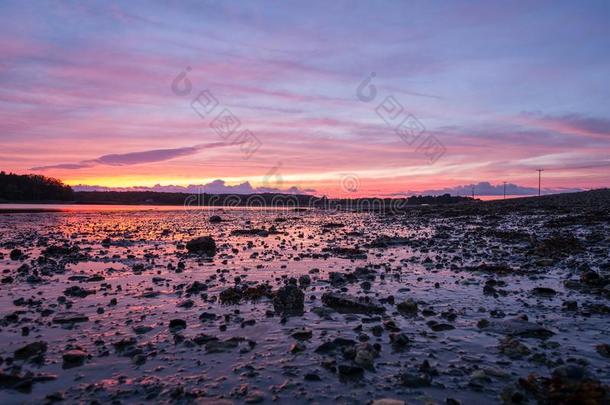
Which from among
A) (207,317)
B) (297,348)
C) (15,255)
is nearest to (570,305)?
(297,348)

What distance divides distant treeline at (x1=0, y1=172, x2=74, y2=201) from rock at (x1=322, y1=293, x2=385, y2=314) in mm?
140949

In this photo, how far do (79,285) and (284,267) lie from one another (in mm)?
7862

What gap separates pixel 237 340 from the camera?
929 centimetres

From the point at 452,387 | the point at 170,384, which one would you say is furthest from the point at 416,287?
the point at 170,384

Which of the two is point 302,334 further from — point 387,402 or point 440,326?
point 387,402

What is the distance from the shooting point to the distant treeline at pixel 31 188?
127 metres

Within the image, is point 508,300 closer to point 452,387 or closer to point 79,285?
point 452,387

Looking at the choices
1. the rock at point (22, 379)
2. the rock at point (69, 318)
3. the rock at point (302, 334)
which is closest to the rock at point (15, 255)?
the rock at point (69, 318)

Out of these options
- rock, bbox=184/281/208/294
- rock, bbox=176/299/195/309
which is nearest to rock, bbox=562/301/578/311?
rock, bbox=176/299/195/309

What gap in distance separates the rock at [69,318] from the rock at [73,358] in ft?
8.79

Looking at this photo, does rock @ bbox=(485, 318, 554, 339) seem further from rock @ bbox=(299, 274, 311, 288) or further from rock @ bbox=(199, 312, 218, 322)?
rock @ bbox=(299, 274, 311, 288)

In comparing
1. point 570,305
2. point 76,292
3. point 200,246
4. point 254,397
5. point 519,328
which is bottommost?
point 254,397

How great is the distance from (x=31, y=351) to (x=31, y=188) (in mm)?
148963

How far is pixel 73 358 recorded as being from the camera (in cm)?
802
